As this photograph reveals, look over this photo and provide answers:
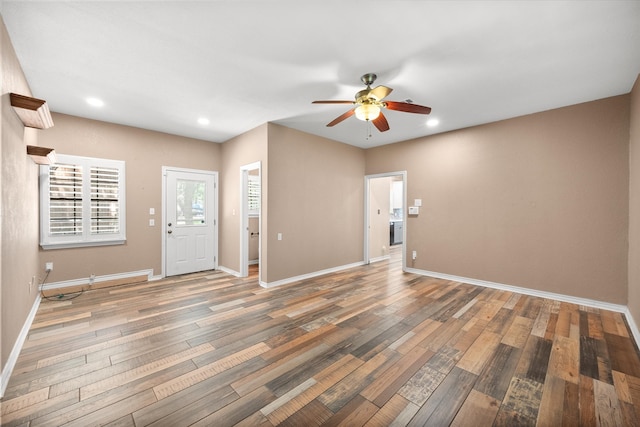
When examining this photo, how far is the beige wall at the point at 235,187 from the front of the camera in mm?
4441

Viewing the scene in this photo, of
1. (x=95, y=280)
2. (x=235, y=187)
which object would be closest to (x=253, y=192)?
(x=235, y=187)

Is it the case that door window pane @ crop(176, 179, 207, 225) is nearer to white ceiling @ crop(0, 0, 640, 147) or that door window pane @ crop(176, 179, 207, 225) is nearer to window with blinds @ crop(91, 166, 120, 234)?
window with blinds @ crop(91, 166, 120, 234)

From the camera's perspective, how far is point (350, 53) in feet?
8.12

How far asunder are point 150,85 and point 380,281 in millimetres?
4480

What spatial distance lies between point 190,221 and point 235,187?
1.16 meters

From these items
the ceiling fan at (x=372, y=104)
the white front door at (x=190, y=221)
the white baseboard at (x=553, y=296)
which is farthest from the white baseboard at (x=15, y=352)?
the white baseboard at (x=553, y=296)

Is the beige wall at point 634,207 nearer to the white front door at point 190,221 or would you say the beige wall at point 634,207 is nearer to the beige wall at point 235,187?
the beige wall at point 235,187

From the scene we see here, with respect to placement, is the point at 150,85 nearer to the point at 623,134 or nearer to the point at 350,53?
the point at 350,53

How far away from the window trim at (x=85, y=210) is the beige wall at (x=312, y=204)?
8.41 ft

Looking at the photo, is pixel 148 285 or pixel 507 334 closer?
pixel 507 334

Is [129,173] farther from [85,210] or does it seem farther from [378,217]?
[378,217]

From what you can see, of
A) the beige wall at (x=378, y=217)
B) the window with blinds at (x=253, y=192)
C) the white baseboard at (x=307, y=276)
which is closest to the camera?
the white baseboard at (x=307, y=276)

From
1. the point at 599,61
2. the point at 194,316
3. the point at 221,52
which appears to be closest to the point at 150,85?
the point at 221,52

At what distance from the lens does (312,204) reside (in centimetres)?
509
